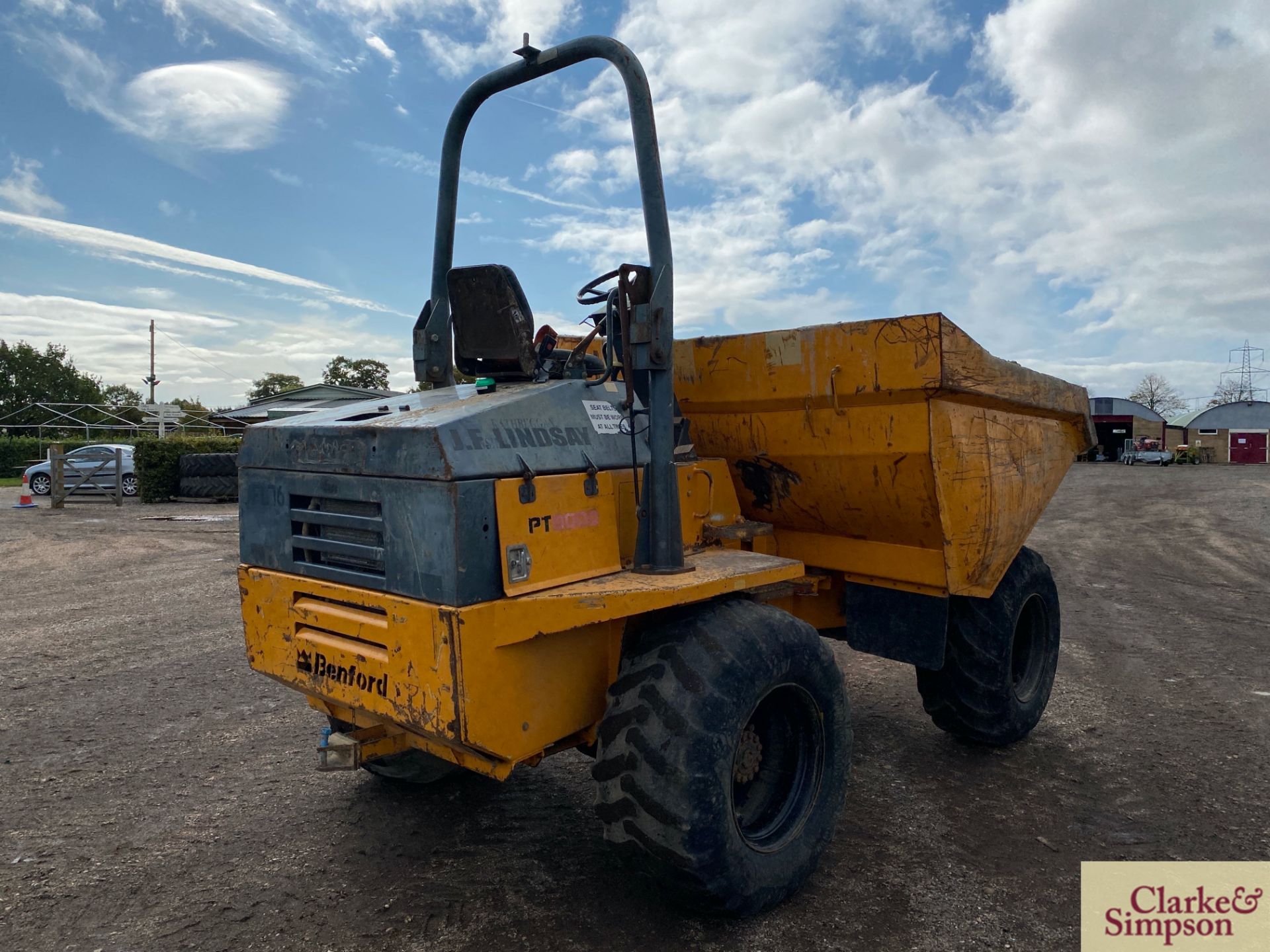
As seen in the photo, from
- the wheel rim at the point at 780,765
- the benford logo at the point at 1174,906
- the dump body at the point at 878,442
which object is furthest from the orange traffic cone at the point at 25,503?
the benford logo at the point at 1174,906

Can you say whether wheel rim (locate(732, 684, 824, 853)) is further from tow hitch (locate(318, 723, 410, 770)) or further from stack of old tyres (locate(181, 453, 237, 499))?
stack of old tyres (locate(181, 453, 237, 499))

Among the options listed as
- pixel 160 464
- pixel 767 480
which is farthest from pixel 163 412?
pixel 767 480

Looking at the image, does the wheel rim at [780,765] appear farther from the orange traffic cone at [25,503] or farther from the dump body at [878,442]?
the orange traffic cone at [25,503]

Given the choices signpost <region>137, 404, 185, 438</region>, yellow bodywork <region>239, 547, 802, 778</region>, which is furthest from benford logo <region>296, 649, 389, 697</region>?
signpost <region>137, 404, 185, 438</region>

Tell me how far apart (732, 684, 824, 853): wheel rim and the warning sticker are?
3.80ft

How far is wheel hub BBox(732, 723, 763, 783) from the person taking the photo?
10.7 ft

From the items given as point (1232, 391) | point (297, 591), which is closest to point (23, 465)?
point (297, 591)

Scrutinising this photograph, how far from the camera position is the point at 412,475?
8.88ft

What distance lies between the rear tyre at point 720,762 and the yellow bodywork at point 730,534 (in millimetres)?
186

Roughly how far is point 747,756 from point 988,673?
1.92 meters

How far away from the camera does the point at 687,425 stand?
388 centimetres

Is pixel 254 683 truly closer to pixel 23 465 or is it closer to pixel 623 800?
pixel 623 800

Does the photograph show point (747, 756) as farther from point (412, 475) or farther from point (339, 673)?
point (412, 475)

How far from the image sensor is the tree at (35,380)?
55.3m
